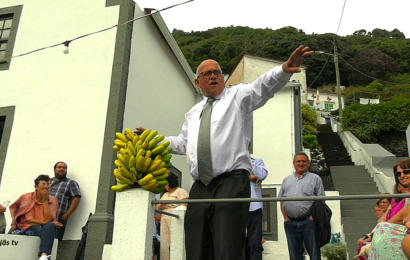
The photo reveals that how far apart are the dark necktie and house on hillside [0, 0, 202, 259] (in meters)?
3.78

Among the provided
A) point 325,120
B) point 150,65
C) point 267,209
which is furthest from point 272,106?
point 325,120

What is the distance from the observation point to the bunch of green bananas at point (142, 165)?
2.81 meters

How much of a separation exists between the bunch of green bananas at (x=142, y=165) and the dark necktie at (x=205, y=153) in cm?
34

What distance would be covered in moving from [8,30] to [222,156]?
289 inches

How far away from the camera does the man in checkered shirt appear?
6.01m

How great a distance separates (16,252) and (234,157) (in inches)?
128

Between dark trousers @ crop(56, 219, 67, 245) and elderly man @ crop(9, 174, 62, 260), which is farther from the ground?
elderly man @ crop(9, 174, 62, 260)

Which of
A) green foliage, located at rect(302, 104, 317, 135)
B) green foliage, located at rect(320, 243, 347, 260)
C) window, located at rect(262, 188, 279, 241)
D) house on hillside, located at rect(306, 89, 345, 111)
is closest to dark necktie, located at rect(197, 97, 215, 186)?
green foliage, located at rect(320, 243, 347, 260)

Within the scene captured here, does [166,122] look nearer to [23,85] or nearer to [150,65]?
[150,65]

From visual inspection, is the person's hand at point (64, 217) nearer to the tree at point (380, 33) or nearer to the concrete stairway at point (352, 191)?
the concrete stairway at point (352, 191)

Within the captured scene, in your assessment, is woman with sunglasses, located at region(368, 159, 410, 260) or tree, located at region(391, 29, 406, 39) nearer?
woman with sunglasses, located at region(368, 159, 410, 260)

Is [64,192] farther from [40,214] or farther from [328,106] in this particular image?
[328,106]

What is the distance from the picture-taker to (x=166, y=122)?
29.8ft

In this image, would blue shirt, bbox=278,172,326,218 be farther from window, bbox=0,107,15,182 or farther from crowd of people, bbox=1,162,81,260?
window, bbox=0,107,15,182
